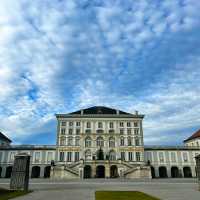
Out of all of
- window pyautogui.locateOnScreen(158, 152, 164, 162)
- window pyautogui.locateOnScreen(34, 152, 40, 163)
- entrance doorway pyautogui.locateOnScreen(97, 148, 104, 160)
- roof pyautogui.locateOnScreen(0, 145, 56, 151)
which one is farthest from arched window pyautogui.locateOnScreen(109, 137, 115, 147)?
window pyautogui.locateOnScreen(34, 152, 40, 163)

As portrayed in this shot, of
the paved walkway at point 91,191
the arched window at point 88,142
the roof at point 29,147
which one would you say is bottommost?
the paved walkway at point 91,191

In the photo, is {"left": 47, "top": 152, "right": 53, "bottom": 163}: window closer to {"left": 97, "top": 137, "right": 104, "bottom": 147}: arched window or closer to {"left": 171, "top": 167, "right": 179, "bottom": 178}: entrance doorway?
{"left": 97, "top": 137, "right": 104, "bottom": 147}: arched window

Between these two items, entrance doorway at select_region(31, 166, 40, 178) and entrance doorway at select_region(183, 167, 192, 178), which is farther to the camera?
entrance doorway at select_region(183, 167, 192, 178)

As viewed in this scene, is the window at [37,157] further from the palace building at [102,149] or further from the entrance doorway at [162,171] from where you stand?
the entrance doorway at [162,171]

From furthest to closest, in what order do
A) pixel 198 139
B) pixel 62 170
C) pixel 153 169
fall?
1. pixel 198 139
2. pixel 153 169
3. pixel 62 170

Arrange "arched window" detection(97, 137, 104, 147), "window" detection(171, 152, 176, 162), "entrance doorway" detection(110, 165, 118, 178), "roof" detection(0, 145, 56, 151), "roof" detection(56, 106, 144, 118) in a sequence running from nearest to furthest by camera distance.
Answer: "entrance doorway" detection(110, 165, 118, 178), "arched window" detection(97, 137, 104, 147), "roof" detection(56, 106, 144, 118), "window" detection(171, 152, 176, 162), "roof" detection(0, 145, 56, 151)

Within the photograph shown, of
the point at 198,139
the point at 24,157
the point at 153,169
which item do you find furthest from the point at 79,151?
the point at 24,157

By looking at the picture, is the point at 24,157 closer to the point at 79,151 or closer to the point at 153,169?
the point at 79,151

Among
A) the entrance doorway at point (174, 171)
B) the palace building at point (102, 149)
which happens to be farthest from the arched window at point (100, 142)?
the entrance doorway at point (174, 171)

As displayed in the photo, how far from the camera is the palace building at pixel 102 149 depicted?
58.4 m

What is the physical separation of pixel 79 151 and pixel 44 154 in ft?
34.4

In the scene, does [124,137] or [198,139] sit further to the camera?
[198,139]

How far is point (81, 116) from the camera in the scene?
61500 millimetres

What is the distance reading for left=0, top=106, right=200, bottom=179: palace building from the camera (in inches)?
2301
